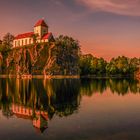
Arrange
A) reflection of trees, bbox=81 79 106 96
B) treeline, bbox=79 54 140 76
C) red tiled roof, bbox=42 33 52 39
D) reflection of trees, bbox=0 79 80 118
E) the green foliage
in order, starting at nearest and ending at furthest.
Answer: reflection of trees, bbox=0 79 80 118
reflection of trees, bbox=81 79 106 96
red tiled roof, bbox=42 33 52 39
the green foliage
treeline, bbox=79 54 140 76

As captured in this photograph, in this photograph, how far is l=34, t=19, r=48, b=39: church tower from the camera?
573 feet

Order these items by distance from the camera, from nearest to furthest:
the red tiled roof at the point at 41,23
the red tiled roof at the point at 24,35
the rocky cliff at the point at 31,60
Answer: the rocky cliff at the point at 31,60
the red tiled roof at the point at 41,23
the red tiled roof at the point at 24,35

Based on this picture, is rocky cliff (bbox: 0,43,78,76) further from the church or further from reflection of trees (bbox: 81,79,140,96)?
reflection of trees (bbox: 81,79,140,96)

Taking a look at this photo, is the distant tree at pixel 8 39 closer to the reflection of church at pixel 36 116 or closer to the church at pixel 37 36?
the church at pixel 37 36

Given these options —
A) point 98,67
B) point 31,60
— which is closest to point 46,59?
point 31,60

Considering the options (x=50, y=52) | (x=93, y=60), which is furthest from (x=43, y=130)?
(x=93, y=60)

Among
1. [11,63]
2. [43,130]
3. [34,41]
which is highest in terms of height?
[34,41]

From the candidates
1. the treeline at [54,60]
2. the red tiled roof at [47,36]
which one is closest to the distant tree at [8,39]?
the treeline at [54,60]

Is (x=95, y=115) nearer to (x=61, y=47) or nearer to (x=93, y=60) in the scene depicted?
(x=61, y=47)

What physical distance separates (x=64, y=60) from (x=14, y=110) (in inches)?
5062

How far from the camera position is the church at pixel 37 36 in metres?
171

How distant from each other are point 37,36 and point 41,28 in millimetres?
7079

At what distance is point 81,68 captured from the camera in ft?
582

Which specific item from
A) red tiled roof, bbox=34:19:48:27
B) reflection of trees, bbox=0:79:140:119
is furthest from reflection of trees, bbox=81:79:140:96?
red tiled roof, bbox=34:19:48:27
